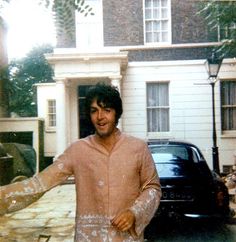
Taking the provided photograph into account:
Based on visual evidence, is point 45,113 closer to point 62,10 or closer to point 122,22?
point 122,22

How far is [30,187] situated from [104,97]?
17.0 inches

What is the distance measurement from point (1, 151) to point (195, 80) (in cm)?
591

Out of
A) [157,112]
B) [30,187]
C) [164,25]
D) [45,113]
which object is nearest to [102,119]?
[30,187]

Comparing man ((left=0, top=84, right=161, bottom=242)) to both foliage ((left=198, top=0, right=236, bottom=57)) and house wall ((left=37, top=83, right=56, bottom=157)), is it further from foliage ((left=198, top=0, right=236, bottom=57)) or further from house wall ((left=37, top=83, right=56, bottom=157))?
foliage ((left=198, top=0, right=236, bottom=57))

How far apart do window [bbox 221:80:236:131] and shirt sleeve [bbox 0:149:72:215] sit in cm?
888

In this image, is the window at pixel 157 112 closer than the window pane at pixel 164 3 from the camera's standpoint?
Yes

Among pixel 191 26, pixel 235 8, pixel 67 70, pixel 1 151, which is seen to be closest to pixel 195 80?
pixel 191 26

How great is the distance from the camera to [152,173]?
186 cm

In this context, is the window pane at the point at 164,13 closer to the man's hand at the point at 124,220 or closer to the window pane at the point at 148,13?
the window pane at the point at 148,13

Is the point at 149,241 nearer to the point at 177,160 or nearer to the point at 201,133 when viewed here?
the point at 177,160

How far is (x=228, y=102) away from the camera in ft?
35.1

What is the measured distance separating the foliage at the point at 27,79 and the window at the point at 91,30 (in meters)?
0.94

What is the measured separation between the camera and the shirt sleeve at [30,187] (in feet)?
5.88

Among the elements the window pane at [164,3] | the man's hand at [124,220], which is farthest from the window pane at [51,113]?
the man's hand at [124,220]
